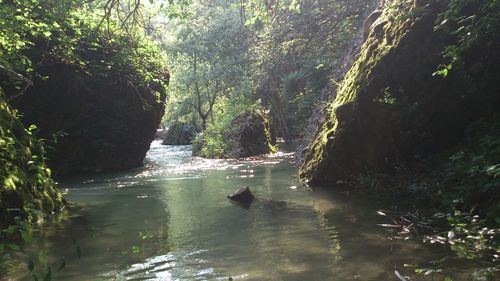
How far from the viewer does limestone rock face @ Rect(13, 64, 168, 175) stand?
1512cm

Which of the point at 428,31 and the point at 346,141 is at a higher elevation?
the point at 428,31

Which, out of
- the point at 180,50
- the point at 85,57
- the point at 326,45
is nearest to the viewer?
the point at 85,57

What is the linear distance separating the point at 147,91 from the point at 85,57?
9.12 feet

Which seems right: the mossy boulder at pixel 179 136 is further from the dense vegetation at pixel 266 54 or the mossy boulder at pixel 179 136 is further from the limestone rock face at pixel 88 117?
the limestone rock face at pixel 88 117

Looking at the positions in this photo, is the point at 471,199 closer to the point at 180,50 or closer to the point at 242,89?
the point at 242,89

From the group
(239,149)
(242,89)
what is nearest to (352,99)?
(239,149)

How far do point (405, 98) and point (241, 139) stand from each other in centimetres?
1324

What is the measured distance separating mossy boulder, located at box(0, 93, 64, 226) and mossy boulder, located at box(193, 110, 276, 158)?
40.3 feet

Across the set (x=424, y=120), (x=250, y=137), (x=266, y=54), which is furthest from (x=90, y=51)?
(x=424, y=120)

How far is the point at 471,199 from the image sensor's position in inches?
227

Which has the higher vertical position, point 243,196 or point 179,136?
point 179,136

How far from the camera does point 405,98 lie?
8461 mm

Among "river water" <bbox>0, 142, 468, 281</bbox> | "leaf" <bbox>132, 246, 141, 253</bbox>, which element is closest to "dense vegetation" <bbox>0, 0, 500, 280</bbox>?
"river water" <bbox>0, 142, 468, 281</bbox>

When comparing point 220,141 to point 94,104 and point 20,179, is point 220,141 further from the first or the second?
point 20,179
